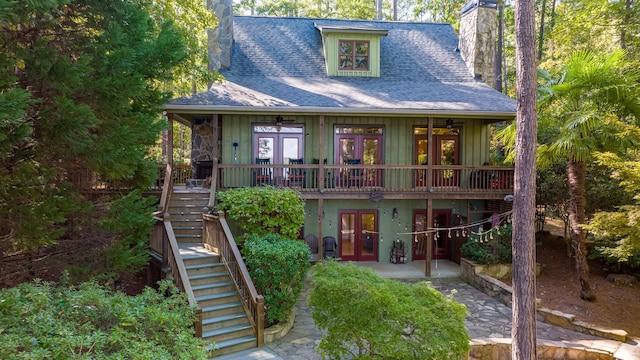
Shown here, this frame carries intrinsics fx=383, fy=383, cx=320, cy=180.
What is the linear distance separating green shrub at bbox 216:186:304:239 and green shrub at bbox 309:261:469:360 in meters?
3.87

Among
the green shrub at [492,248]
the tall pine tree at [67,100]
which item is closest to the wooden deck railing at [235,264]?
the tall pine tree at [67,100]

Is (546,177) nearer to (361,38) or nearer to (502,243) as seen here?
(502,243)

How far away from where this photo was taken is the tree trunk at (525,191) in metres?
6.35

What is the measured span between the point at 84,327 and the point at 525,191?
21.8 ft

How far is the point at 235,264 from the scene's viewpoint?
820 centimetres

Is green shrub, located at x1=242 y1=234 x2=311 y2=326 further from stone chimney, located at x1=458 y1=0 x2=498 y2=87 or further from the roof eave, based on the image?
stone chimney, located at x1=458 y1=0 x2=498 y2=87

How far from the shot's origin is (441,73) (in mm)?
14570

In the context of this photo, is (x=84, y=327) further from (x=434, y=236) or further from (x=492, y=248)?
(x=434, y=236)

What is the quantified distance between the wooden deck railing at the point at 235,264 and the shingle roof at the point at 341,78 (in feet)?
11.6

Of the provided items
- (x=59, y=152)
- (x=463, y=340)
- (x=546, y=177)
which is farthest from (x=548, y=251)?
(x=59, y=152)

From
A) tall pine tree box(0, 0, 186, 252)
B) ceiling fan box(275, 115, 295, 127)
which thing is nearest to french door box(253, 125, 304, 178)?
ceiling fan box(275, 115, 295, 127)

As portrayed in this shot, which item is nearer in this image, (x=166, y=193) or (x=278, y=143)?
(x=166, y=193)

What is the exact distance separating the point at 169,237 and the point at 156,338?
409 centimetres

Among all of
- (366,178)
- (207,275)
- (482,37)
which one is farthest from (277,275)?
(482,37)
